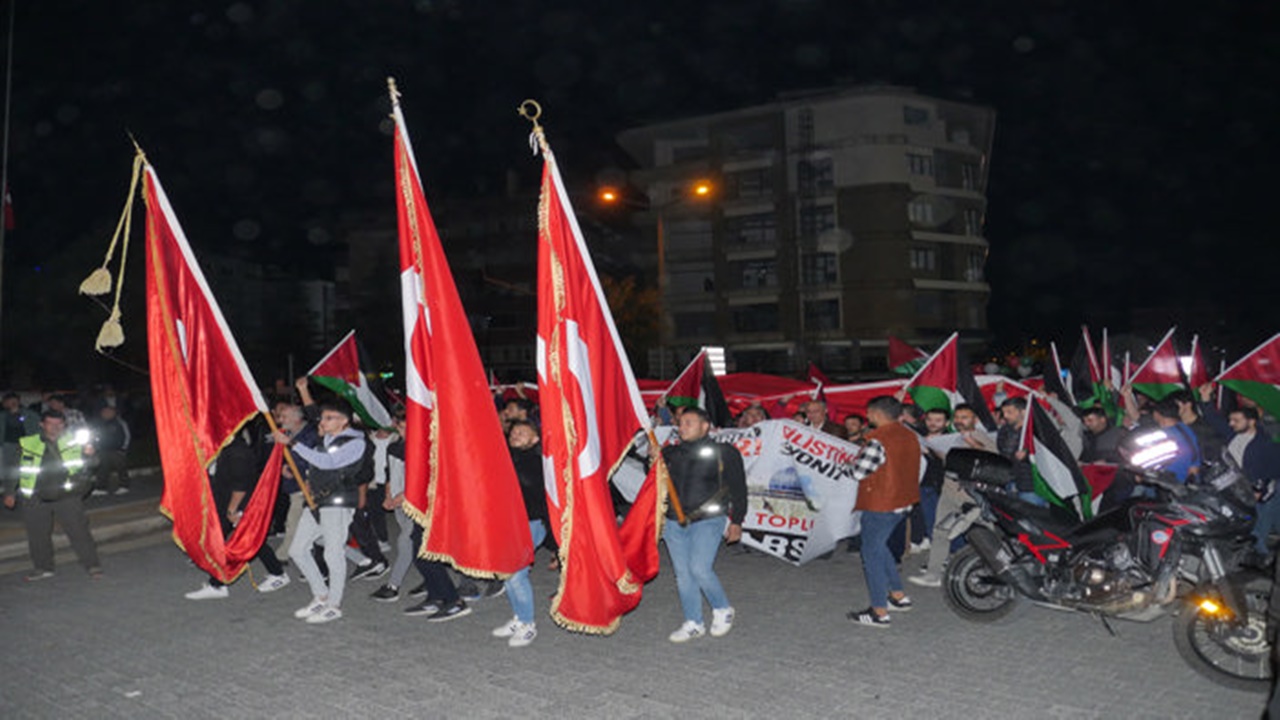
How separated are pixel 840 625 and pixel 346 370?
752 centimetres

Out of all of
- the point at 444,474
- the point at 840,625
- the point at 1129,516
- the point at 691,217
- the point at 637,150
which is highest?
the point at 637,150

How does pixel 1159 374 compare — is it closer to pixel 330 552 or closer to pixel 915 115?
pixel 330 552

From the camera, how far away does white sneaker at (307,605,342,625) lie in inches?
296

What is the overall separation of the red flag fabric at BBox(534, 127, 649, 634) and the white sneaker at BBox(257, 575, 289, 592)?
3.53 m

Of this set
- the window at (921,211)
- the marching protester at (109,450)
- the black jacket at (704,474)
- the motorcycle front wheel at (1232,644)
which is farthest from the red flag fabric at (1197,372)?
the window at (921,211)

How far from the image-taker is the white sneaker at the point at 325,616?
24.6 ft

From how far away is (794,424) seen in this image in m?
9.42

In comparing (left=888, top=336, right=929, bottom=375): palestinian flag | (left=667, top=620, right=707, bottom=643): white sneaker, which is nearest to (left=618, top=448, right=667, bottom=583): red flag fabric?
(left=667, top=620, right=707, bottom=643): white sneaker

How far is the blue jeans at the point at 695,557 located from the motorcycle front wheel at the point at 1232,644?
291 cm

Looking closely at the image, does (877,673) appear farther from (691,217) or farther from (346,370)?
(691,217)

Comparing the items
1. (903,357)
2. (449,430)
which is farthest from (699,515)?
(903,357)

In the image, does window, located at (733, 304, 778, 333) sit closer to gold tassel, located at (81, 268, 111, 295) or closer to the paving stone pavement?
the paving stone pavement

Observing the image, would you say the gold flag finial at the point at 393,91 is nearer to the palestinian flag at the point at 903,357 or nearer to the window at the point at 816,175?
the palestinian flag at the point at 903,357

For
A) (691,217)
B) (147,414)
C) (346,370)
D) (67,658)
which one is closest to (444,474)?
(67,658)
